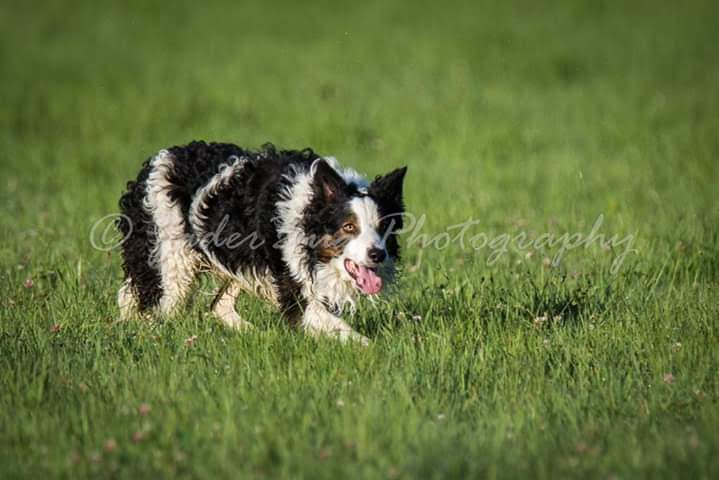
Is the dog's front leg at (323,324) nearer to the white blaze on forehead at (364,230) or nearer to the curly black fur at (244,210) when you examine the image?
the curly black fur at (244,210)

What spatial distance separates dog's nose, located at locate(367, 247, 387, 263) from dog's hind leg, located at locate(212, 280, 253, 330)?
1.25 meters

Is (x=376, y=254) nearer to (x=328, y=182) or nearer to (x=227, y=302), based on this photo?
(x=328, y=182)

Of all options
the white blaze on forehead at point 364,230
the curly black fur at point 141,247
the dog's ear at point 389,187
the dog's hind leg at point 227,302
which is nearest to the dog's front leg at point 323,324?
the white blaze on forehead at point 364,230

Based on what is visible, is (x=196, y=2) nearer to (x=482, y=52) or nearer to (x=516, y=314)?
(x=482, y=52)

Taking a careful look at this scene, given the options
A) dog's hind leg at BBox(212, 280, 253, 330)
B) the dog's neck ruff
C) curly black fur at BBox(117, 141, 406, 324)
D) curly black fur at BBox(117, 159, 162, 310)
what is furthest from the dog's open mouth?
curly black fur at BBox(117, 159, 162, 310)

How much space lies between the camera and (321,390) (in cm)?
553

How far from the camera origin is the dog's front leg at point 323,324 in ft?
20.9

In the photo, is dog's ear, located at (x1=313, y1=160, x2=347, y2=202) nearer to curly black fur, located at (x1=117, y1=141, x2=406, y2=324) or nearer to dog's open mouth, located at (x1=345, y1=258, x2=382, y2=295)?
curly black fur, located at (x1=117, y1=141, x2=406, y2=324)

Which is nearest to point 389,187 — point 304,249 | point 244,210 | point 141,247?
point 304,249

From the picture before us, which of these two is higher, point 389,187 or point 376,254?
point 389,187

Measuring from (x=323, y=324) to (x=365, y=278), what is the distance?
421 mm

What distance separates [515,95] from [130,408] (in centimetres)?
1200

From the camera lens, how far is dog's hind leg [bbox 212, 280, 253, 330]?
7.07 meters

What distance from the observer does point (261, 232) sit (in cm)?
669
